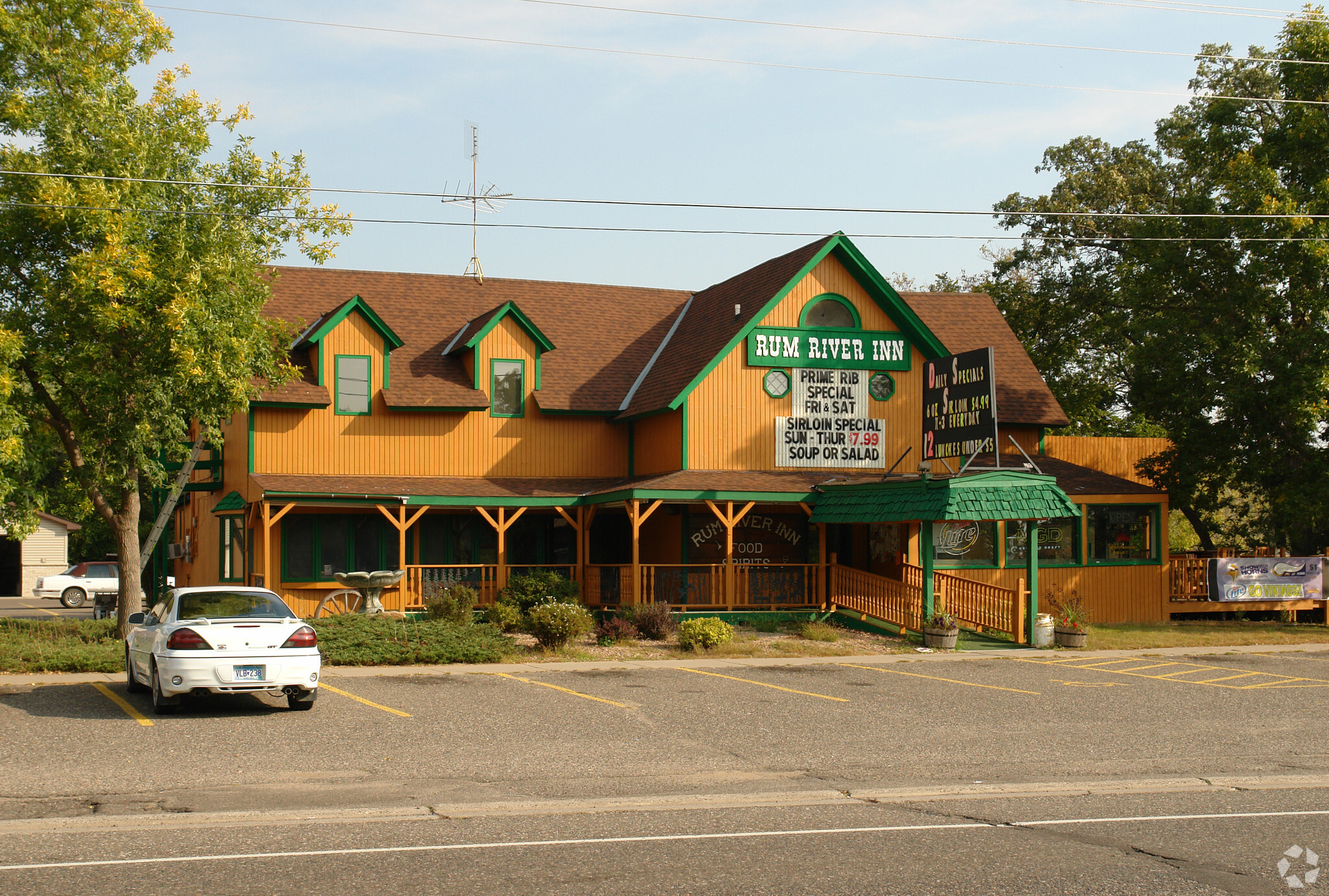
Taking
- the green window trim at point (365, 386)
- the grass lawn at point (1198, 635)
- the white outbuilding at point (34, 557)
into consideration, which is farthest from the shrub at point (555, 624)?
the white outbuilding at point (34, 557)

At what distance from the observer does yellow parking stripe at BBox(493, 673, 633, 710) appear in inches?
619

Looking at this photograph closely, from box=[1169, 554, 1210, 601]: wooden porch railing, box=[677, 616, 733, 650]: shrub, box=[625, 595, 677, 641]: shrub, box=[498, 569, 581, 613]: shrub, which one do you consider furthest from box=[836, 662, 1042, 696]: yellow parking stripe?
box=[1169, 554, 1210, 601]: wooden porch railing

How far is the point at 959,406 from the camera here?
81.8 ft

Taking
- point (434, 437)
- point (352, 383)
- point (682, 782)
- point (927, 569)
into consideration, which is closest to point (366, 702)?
point (682, 782)

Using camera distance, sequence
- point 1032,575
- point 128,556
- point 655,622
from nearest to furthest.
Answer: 1. point 128,556
2. point 655,622
3. point 1032,575

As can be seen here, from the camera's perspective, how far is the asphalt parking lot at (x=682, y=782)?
7.73m

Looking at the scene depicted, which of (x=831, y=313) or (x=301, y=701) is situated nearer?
(x=301, y=701)

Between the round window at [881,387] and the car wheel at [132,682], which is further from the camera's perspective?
the round window at [881,387]

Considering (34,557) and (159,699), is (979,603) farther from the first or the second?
(34,557)

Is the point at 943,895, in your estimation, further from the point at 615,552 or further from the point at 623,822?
the point at 615,552

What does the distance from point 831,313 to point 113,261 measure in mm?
15217

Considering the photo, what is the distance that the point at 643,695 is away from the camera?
1658 cm

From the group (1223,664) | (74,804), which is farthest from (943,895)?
(1223,664)

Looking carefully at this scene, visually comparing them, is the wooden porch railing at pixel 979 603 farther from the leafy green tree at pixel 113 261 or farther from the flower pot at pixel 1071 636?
the leafy green tree at pixel 113 261
